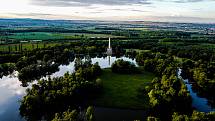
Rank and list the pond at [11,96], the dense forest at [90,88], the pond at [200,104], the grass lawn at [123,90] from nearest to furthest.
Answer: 1. the dense forest at [90,88]
2. the pond at [11,96]
3. the pond at [200,104]
4. the grass lawn at [123,90]

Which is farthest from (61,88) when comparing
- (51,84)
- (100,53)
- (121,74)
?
(100,53)

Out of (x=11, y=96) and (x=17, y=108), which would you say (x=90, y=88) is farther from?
(x=11, y=96)

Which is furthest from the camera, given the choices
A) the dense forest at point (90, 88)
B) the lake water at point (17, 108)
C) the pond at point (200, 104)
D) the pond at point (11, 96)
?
the pond at point (200, 104)

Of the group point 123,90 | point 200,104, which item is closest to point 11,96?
point 123,90

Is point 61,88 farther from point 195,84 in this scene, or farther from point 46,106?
point 195,84

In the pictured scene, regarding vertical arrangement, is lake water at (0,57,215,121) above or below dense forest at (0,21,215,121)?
below

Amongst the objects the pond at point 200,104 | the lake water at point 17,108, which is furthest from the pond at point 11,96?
the pond at point 200,104

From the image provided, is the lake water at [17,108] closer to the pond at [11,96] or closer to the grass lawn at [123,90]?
the pond at [11,96]

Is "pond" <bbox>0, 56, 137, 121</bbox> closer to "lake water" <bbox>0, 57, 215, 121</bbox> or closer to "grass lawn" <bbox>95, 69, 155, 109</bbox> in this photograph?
"lake water" <bbox>0, 57, 215, 121</bbox>

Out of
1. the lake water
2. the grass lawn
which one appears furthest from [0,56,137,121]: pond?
the grass lawn

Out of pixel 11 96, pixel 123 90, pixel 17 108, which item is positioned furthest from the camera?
pixel 123 90
